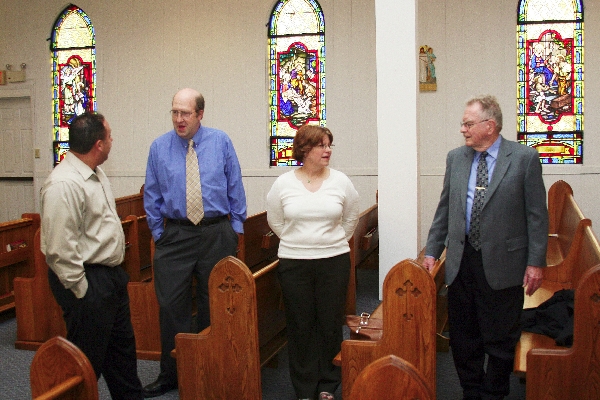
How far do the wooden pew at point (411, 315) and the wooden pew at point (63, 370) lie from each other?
155 centimetres

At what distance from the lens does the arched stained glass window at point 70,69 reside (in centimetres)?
988

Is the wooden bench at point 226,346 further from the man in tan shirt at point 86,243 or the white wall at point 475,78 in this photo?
the white wall at point 475,78

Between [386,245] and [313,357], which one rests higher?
[386,245]

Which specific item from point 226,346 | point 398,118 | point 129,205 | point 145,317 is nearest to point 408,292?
point 226,346

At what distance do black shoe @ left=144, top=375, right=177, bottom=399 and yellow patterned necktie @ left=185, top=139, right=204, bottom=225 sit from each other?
37.1 inches

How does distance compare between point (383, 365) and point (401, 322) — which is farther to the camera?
point (401, 322)

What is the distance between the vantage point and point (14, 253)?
224 inches

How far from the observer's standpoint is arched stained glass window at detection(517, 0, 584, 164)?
27.1 ft

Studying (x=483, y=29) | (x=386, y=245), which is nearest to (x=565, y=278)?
(x=386, y=245)

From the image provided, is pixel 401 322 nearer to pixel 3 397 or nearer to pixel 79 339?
pixel 79 339

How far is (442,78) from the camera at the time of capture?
8469 millimetres

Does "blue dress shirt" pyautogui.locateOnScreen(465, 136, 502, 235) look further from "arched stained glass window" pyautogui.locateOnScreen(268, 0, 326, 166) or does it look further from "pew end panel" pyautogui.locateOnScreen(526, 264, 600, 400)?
"arched stained glass window" pyautogui.locateOnScreen(268, 0, 326, 166)

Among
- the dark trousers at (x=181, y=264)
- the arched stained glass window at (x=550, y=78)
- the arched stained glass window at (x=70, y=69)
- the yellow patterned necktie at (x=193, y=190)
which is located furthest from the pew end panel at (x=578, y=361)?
the arched stained glass window at (x=70, y=69)

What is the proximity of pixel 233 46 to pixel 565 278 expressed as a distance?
18.7 feet
